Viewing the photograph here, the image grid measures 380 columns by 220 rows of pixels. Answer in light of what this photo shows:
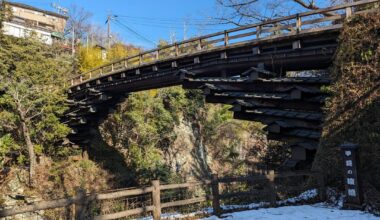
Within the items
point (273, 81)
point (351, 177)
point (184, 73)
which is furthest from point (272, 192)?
point (184, 73)

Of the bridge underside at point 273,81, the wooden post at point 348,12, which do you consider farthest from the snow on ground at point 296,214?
the wooden post at point 348,12

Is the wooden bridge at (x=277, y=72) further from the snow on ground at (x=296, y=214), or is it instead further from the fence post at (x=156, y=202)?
the fence post at (x=156, y=202)

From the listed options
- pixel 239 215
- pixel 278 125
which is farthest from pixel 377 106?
pixel 239 215

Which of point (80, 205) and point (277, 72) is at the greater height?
point (277, 72)

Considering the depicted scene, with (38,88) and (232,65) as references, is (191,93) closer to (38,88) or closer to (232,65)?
(38,88)

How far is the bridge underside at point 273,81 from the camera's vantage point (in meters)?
11.4

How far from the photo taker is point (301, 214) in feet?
26.5

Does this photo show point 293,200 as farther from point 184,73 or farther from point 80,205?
point 184,73

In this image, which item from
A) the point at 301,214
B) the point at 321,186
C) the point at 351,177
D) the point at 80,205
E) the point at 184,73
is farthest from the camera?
the point at 184,73

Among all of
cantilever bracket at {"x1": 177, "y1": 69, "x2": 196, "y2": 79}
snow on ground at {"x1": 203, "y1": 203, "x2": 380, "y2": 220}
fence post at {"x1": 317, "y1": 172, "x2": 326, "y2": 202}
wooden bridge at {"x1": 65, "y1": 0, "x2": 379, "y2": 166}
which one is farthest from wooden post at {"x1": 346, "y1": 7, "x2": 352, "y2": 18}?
Result: cantilever bracket at {"x1": 177, "y1": 69, "x2": 196, "y2": 79}

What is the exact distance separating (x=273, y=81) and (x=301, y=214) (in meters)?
5.66

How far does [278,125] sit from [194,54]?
6242 mm

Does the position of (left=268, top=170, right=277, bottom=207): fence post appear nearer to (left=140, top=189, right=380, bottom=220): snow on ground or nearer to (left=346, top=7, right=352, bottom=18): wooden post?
(left=140, top=189, right=380, bottom=220): snow on ground

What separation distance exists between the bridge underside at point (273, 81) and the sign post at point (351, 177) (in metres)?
2.28
